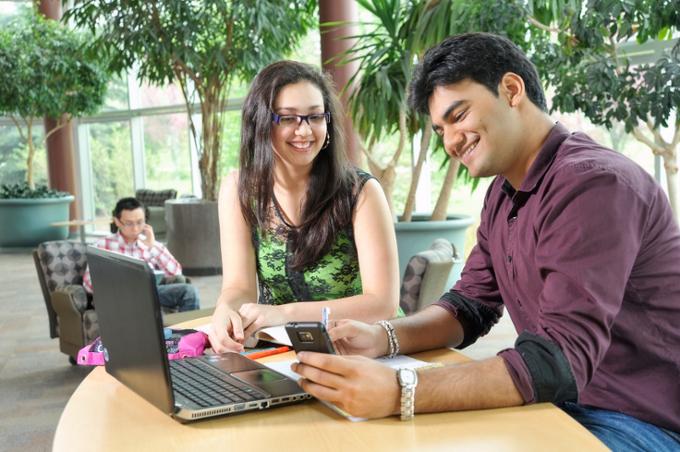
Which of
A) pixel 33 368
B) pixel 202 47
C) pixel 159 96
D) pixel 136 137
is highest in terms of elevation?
pixel 202 47

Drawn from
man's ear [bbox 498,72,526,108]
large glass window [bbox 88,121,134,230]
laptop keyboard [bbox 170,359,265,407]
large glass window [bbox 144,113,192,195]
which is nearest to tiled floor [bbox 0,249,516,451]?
laptop keyboard [bbox 170,359,265,407]

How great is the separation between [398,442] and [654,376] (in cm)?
60

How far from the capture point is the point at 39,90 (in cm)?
1073

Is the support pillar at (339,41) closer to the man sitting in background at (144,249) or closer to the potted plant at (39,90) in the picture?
the man sitting in background at (144,249)

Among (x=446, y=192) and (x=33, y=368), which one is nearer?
(x=33, y=368)

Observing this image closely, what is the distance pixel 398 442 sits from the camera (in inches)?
48.9

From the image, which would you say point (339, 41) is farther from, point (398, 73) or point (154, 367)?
point (154, 367)

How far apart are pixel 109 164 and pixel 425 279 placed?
36.6 feet

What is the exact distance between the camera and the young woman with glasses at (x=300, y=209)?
2424mm

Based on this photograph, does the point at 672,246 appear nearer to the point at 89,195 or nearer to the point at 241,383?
the point at 241,383

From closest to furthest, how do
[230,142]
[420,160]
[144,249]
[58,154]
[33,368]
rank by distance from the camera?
[33,368]
[144,249]
[420,160]
[230,142]
[58,154]

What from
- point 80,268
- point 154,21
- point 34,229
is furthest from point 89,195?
point 80,268

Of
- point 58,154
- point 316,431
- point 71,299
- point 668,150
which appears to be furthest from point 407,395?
point 58,154

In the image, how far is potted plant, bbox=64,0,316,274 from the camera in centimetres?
763
